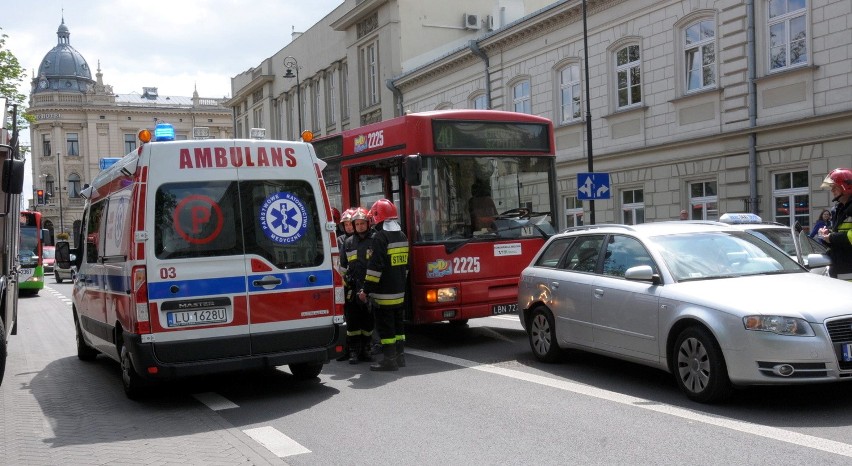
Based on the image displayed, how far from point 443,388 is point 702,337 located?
2.53 metres

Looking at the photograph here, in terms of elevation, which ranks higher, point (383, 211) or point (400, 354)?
point (383, 211)

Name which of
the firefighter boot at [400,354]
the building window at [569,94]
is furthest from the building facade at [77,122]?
the firefighter boot at [400,354]

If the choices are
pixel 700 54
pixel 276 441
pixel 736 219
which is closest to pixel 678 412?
pixel 276 441

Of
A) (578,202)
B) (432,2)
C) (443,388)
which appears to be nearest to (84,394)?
(443,388)

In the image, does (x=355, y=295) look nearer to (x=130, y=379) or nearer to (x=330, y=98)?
(x=130, y=379)

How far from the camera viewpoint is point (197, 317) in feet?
24.7

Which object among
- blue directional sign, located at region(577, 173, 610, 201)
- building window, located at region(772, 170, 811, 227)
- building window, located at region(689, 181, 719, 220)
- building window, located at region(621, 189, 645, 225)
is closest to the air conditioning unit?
building window, located at region(621, 189, 645, 225)

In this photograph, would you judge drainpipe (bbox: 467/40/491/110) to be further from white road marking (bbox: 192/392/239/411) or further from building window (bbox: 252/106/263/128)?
building window (bbox: 252/106/263/128)

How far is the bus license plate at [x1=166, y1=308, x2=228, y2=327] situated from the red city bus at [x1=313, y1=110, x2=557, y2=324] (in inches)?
129

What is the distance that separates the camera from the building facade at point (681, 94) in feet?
61.9

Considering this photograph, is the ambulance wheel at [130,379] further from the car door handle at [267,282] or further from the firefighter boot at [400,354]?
the firefighter boot at [400,354]

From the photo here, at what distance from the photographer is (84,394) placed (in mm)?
8664

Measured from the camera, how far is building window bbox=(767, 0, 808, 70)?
1914cm

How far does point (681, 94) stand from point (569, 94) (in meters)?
5.05
